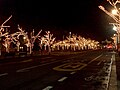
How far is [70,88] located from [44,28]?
376ft

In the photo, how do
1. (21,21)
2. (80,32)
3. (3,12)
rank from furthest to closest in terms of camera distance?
(80,32), (21,21), (3,12)

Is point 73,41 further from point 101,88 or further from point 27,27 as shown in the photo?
point 101,88

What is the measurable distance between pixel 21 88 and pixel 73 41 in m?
142

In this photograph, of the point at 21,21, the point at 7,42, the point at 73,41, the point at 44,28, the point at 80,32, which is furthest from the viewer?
the point at 80,32

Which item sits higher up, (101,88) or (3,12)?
(3,12)

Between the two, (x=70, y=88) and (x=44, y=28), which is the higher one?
(x=44, y=28)

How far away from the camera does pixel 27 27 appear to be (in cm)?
11081

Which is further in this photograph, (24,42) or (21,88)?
(24,42)

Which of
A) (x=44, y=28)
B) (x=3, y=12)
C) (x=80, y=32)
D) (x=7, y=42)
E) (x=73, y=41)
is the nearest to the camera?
(x=7, y=42)

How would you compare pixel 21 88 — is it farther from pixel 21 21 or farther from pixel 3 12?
pixel 21 21

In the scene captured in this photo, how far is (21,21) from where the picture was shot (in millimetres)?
108875

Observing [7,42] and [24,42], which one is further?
[24,42]

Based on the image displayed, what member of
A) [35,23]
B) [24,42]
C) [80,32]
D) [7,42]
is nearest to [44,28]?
[35,23]

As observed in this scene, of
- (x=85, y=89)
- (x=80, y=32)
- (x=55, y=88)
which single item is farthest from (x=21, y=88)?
(x=80, y=32)
